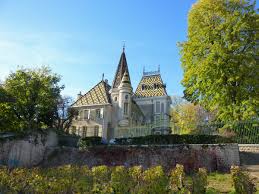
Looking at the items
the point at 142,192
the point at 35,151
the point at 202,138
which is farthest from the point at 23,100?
the point at 142,192

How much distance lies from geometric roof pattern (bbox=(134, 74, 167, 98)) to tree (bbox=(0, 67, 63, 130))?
19469mm

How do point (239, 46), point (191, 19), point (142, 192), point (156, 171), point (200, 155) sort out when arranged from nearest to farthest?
point (142, 192)
point (156, 171)
point (200, 155)
point (239, 46)
point (191, 19)

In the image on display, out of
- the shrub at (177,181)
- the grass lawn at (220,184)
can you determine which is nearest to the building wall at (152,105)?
the grass lawn at (220,184)

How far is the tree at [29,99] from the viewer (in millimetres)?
29766

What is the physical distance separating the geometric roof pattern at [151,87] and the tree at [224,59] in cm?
2170

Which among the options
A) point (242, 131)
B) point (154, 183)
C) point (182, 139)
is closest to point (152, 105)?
point (242, 131)

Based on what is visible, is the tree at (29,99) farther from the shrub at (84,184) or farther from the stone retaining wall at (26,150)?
the shrub at (84,184)

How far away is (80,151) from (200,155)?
879cm

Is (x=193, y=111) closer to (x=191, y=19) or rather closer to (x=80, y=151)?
(x=191, y=19)

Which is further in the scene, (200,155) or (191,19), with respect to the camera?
(191,19)

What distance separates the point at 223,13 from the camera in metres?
24.7

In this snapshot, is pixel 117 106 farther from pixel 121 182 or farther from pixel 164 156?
pixel 121 182

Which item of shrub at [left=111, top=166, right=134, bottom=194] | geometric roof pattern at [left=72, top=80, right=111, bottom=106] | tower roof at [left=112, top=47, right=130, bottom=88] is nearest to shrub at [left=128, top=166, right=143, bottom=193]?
shrub at [left=111, top=166, right=134, bottom=194]

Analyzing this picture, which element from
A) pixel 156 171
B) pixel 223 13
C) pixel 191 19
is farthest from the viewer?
pixel 191 19
